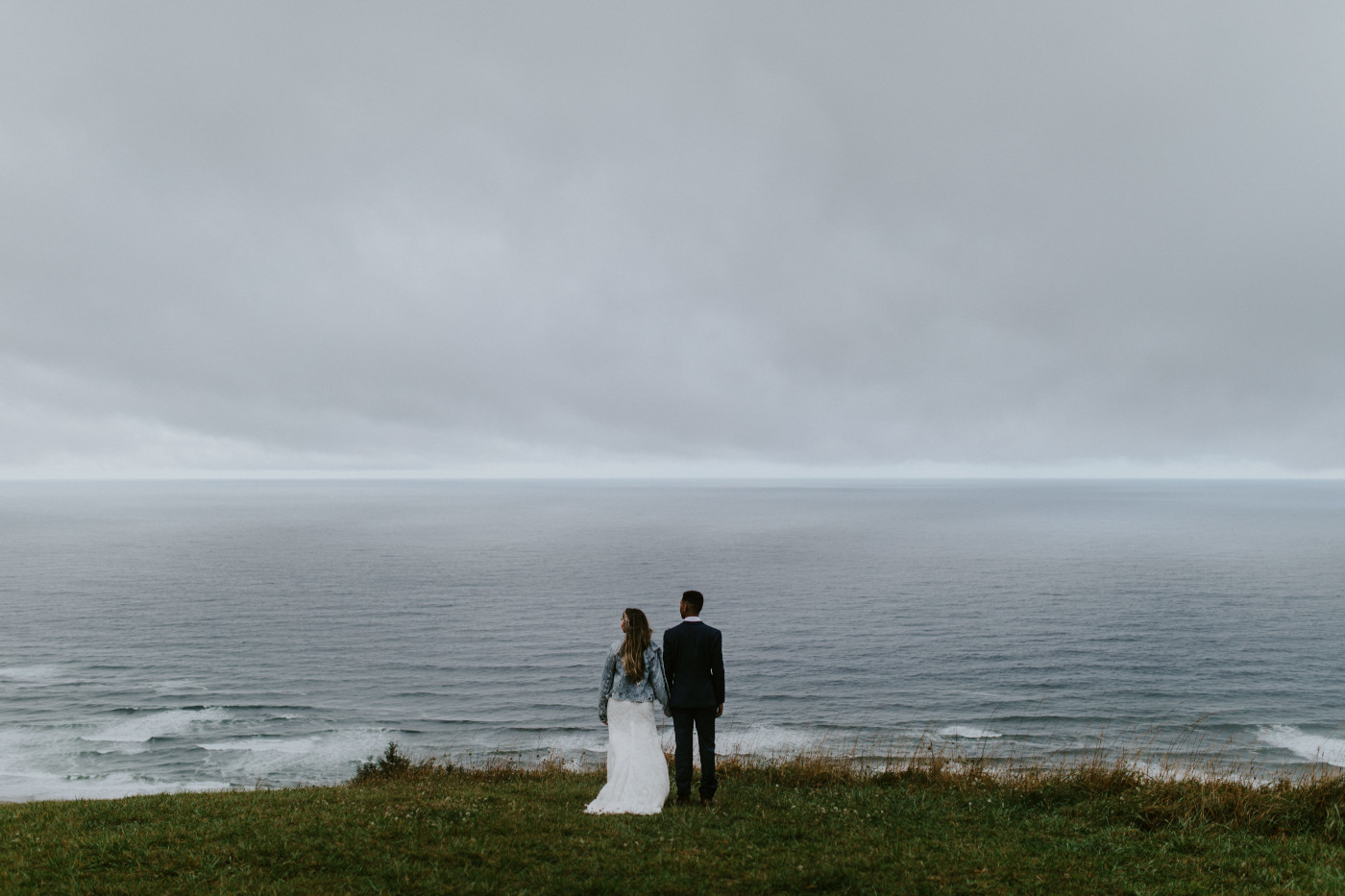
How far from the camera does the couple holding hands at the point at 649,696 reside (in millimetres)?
12234

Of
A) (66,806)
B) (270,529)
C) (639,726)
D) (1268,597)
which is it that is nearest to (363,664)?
(66,806)

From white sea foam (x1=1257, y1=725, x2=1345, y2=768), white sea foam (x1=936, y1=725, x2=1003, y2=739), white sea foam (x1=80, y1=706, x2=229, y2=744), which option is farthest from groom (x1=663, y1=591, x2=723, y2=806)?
white sea foam (x1=80, y1=706, x2=229, y2=744)

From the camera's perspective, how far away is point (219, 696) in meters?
48.2

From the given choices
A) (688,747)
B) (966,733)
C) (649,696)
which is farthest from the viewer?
(966,733)

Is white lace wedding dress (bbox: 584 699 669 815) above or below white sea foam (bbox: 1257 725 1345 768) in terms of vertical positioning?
above

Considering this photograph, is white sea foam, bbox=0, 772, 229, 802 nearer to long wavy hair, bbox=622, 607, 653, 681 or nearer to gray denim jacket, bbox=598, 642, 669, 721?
gray denim jacket, bbox=598, 642, 669, 721

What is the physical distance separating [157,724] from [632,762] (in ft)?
139

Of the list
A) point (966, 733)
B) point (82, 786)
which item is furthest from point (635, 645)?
point (966, 733)

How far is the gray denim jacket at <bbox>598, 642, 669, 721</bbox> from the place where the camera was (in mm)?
12375

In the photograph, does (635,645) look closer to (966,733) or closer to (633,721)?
(633,721)

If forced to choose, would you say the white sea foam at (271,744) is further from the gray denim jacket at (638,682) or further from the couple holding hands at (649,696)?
the gray denim jacket at (638,682)

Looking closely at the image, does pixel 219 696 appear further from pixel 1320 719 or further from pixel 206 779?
pixel 1320 719

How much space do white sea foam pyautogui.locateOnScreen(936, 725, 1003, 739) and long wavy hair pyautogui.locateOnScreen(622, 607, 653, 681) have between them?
112 feet

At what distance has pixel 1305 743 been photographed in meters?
39.6
